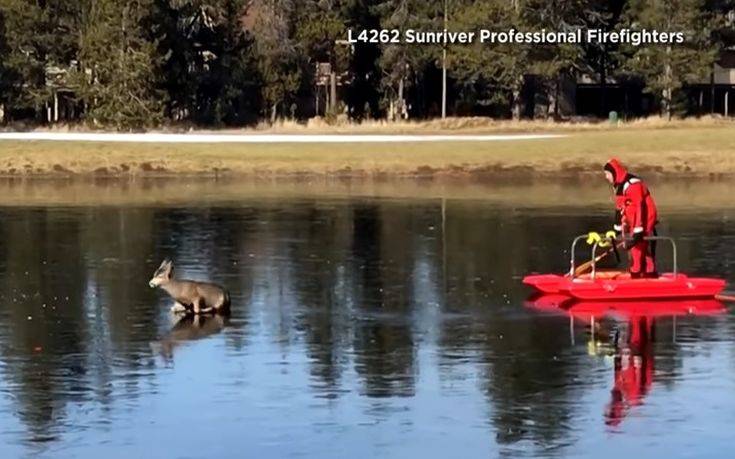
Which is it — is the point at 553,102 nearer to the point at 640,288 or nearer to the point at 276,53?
the point at 276,53

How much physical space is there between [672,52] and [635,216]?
51.4 metres

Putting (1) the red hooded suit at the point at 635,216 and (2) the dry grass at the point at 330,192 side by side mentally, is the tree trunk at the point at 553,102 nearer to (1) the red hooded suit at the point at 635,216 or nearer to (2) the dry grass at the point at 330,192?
(2) the dry grass at the point at 330,192

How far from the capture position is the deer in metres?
18.5

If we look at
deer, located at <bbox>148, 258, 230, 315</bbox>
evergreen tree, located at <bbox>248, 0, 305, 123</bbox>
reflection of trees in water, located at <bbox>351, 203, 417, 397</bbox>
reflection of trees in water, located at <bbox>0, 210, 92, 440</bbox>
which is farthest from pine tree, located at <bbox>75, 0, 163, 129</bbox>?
deer, located at <bbox>148, 258, 230, 315</bbox>

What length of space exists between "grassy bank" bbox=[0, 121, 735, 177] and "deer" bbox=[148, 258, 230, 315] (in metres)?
23.1

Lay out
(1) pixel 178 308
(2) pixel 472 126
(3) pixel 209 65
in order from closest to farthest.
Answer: (1) pixel 178 308, (2) pixel 472 126, (3) pixel 209 65

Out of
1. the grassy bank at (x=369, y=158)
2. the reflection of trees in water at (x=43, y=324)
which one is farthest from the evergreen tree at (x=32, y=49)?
the reflection of trees in water at (x=43, y=324)

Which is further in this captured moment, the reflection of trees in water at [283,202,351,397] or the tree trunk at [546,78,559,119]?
the tree trunk at [546,78,559,119]

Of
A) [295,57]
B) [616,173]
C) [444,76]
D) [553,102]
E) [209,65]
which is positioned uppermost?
[295,57]

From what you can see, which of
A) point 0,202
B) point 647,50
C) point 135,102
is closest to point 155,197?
point 0,202

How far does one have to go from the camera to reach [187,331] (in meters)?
17.6

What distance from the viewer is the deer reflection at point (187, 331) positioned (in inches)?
653

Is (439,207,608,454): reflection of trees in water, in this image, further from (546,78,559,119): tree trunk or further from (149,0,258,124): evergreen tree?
(546,78,559,119): tree trunk

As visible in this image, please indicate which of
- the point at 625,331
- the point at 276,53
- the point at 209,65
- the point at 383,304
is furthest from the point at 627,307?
the point at 209,65
